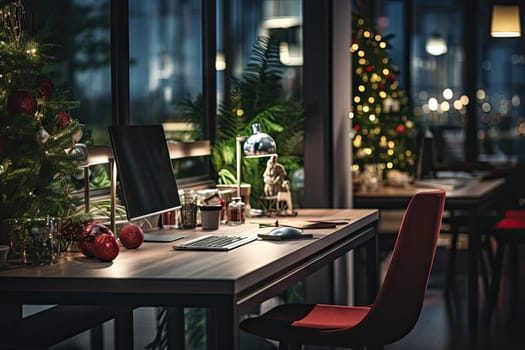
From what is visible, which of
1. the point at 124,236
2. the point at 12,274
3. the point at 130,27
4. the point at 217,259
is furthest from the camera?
the point at 130,27

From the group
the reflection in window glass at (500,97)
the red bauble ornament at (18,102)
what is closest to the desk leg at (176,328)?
the red bauble ornament at (18,102)

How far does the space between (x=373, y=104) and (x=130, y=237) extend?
424cm

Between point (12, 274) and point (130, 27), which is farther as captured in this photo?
point (130, 27)

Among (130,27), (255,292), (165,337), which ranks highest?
(130,27)

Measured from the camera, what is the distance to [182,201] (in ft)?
15.0

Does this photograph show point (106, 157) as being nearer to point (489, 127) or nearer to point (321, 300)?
point (321, 300)

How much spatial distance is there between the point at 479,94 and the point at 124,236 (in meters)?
9.94

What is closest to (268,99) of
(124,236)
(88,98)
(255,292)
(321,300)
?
(321,300)

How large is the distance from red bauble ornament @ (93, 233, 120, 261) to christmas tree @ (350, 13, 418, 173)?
4.38 meters

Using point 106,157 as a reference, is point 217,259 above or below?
below

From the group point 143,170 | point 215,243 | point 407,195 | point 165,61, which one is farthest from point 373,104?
point 215,243

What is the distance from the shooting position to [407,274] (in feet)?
12.0

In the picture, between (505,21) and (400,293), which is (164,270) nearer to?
(400,293)

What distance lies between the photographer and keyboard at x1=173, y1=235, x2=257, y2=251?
3.71 meters
